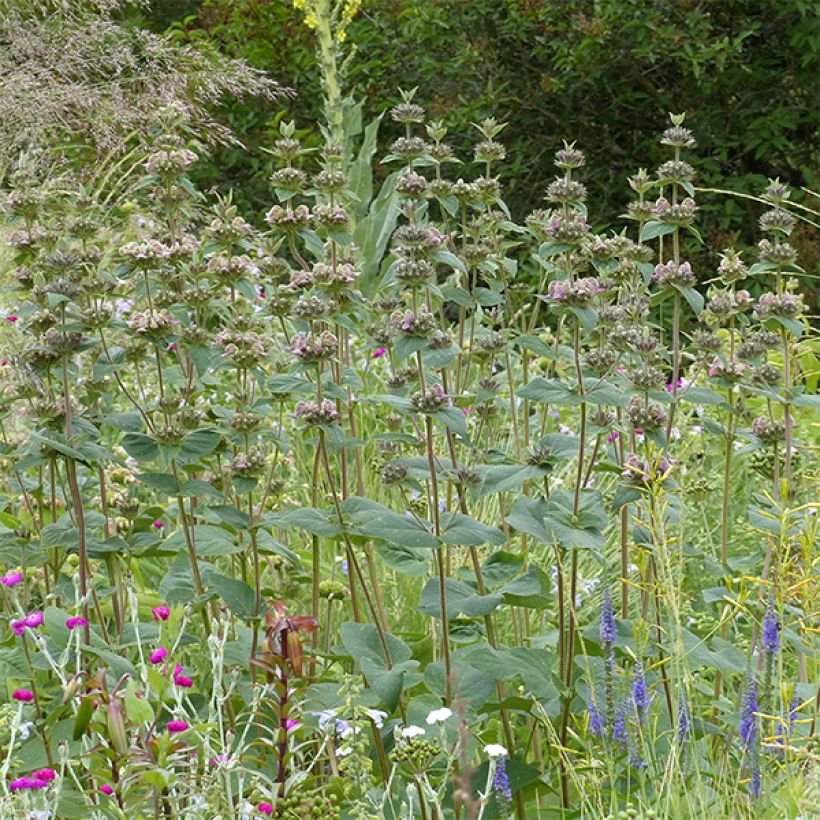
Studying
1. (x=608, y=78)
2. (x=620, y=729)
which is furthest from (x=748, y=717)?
(x=608, y=78)

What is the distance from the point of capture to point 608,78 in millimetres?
7066

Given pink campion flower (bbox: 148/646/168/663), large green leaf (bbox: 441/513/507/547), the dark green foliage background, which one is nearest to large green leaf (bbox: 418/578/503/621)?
large green leaf (bbox: 441/513/507/547)

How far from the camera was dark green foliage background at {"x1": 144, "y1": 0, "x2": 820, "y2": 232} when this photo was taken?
6637 mm

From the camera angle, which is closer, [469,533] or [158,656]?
[158,656]

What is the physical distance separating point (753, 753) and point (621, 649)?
0.54m

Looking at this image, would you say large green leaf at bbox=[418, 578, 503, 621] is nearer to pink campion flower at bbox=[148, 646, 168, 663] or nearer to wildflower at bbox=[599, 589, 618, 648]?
wildflower at bbox=[599, 589, 618, 648]

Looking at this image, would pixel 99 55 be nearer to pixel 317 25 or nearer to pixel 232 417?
pixel 317 25

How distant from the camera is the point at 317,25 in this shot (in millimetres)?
6672

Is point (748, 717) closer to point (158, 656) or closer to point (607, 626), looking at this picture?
point (607, 626)

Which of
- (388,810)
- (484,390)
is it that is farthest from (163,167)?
(388,810)

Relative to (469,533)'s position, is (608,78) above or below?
above

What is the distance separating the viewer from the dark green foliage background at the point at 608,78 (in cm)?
664

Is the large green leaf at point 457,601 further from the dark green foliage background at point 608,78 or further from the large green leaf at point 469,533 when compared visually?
the dark green foliage background at point 608,78

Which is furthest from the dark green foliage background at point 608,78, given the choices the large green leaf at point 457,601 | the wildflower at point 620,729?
the wildflower at point 620,729
